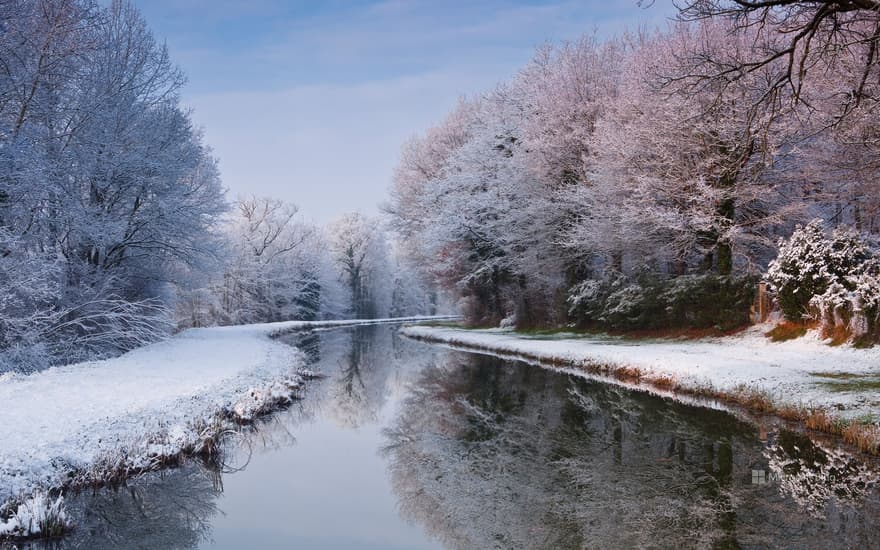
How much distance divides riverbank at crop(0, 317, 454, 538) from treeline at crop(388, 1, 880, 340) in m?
12.1

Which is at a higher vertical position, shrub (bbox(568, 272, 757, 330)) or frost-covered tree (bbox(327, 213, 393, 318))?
frost-covered tree (bbox(327, 213, 393, 318))

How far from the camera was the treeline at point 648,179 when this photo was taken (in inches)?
730

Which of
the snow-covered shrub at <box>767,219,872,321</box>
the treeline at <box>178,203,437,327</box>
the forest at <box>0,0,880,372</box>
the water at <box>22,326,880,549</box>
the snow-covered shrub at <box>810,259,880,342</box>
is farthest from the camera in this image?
the treeline at <box>178,203,437,327</box>

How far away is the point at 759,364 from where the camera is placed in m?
14.5

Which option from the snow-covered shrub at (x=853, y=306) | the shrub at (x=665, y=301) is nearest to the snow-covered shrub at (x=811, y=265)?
the snow-covered shrub at (x=853, y=306)

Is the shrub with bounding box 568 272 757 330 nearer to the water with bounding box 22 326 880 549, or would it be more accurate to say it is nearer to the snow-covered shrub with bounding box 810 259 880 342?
the snow-covered shrub with bounding box 810 259 880 342

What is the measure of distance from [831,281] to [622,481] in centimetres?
1224

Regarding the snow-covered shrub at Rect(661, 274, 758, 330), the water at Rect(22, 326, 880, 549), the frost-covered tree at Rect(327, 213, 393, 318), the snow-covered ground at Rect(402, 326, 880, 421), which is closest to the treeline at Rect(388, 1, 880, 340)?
the snow-covered shrub at Rect(661, 274, 758, 330)

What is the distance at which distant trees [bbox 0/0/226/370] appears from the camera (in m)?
15.0

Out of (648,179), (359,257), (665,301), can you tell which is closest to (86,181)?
(648,179)

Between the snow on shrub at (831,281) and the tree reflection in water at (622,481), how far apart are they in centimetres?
592

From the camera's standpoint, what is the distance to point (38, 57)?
1631 cm

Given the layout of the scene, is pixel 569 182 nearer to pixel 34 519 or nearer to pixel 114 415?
pixel 114 415

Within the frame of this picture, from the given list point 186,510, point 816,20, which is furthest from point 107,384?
point 816,20
